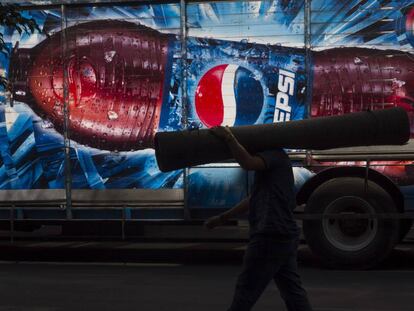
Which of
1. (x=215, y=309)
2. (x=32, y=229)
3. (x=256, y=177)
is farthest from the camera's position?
(x=32, y=229)

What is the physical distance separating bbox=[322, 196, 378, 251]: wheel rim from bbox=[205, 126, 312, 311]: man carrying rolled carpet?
4.63 m

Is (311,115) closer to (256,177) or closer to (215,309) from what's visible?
(215,309)

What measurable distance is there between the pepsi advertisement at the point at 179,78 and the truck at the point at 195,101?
0.01 m

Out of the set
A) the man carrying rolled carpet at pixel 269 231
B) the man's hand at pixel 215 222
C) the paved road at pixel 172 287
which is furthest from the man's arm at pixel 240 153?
the paved road at pixel 172 287

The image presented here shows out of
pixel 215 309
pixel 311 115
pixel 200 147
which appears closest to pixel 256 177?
pixel 200 147

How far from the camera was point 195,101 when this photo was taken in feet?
32.2

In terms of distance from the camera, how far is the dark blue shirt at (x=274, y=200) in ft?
16.0

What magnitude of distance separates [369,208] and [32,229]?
16.5 ft

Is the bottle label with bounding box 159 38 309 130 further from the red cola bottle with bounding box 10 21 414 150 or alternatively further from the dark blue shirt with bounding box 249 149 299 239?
the dark blue shirt with bounding box 249 149 299 239

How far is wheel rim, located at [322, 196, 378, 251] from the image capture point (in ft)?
31.4

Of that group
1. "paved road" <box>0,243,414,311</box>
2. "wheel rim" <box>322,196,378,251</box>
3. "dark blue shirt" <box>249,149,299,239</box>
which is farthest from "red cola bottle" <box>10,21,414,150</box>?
"dark blue shirt" <box>249,149,299,239</box>

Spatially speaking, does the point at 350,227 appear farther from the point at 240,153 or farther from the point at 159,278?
the point at 240,153

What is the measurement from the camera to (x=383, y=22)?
9453 millimetres

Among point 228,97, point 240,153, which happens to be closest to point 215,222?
point 240,153
